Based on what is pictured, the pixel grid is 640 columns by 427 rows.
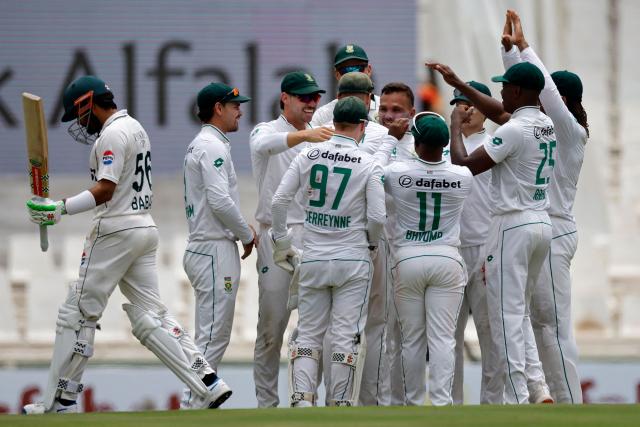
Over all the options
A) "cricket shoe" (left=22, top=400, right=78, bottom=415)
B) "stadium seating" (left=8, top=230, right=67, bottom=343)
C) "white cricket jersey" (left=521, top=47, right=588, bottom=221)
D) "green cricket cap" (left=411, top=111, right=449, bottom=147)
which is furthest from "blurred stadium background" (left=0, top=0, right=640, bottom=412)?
"green cricket cap" (left=411, top=111, right=449, bottom=147)

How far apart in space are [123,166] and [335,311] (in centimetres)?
121

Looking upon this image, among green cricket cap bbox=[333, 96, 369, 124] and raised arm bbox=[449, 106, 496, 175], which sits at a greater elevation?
green cricket cap bbox=[333, 96, 369, 124]

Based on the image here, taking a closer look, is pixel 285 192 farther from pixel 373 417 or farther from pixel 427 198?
pixel 373 417

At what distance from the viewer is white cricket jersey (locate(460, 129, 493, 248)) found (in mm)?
8750

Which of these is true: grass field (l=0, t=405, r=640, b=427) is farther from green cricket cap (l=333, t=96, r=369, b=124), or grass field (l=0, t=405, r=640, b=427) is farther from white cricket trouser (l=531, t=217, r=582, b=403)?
green cricket cap (l=333, t=96, r=369, b=124)

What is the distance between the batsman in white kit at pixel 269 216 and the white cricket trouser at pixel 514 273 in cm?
102

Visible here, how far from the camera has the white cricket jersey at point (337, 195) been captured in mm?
7938

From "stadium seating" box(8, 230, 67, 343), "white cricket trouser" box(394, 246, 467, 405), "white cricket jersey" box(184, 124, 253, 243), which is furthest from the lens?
"stadium seating" box(8, 230, 67, 343)

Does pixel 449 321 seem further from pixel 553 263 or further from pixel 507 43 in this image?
pixel 507 43

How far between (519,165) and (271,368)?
1649 mm

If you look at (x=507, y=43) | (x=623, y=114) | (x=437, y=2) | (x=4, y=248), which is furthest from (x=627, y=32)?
(x=507, y=43)

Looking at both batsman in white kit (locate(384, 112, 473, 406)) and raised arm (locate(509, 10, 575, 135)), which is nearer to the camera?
batsman in white kit (locate(384, 112, 473, 406))

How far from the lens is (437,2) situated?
14828 mm

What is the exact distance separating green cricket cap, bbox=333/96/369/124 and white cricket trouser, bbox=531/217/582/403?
1239 mm
